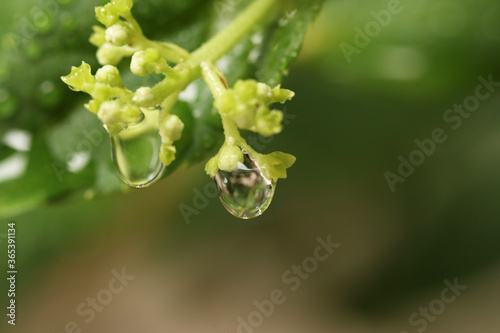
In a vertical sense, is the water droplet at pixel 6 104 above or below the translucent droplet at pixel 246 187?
below

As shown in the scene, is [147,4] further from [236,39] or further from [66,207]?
[66,207]

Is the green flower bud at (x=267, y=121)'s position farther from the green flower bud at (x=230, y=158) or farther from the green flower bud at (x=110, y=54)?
the green flower bud at (x=110, y=54)

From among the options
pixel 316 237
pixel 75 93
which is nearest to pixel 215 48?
pixel 75 93

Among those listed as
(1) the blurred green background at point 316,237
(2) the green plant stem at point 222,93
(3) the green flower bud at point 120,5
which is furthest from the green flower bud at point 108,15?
(1) the blurred green background at point 316,237

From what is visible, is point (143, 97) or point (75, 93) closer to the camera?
point (143, 97)

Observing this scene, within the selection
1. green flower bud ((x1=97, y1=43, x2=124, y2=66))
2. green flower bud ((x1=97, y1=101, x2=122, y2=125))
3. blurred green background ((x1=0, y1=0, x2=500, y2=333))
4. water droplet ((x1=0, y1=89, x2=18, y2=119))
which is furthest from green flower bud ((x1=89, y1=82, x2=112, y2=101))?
blurred green background ((x1=0, y1=0, x2=500, y2=333))

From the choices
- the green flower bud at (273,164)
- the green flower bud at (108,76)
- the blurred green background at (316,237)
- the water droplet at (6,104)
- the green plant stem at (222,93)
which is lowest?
the blurred green background at (316,237)

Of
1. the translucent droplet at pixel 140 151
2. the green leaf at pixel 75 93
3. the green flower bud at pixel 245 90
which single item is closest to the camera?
the green flower bud at pixel 245 90

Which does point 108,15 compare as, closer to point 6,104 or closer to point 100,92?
point 100,92
